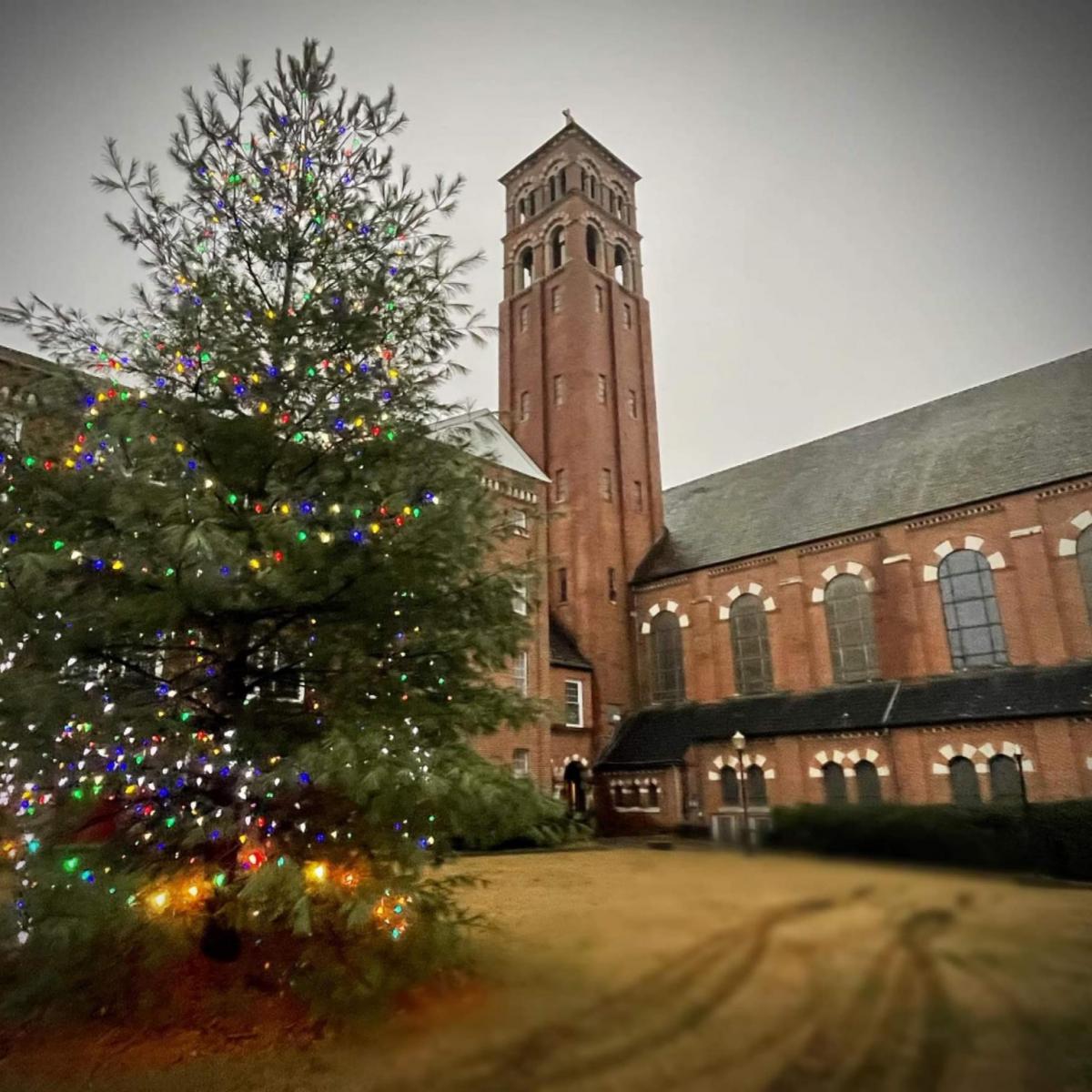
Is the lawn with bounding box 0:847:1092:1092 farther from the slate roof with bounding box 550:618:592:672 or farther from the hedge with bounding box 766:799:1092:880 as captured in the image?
the slate roof with bounding box 550:618:592:672

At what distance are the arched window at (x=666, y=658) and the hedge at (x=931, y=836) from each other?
32108 millimetres

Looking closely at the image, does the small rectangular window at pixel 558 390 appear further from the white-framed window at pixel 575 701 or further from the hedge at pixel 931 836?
the hedge at pixel 931 836

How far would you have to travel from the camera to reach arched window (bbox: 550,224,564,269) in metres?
42.1

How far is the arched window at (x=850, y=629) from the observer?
91.0 ft

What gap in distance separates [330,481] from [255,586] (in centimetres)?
133

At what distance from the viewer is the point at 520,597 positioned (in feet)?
25.3

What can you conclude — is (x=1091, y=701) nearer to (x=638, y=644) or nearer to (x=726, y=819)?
(x=638, y=644)

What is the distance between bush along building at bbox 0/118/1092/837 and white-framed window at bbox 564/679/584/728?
0.31 feet

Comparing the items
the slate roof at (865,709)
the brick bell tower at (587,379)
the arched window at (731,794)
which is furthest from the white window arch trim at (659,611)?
the arched window at (731,794)

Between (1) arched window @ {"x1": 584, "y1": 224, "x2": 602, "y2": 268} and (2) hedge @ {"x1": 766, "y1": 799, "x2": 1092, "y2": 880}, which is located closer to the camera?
(2) hedge @ {"x1": 766, "y1": 799, "x2": 1092, "y2": 880}

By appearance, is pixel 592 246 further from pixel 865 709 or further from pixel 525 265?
pixel 865 709

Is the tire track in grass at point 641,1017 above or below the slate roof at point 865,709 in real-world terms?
below

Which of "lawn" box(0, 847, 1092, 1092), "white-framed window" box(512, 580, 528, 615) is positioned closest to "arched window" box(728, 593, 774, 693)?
"white-framed window" box(512, 580, 528, 615)

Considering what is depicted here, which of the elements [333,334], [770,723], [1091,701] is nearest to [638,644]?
[770,723]
